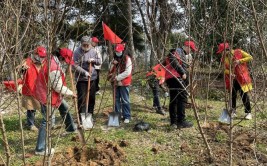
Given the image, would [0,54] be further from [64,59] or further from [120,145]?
[120,145]

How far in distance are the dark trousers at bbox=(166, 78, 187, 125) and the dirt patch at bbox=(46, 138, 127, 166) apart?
1.43 metres

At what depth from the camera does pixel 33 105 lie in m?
6.04

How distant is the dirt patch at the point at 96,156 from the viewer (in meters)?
4.71

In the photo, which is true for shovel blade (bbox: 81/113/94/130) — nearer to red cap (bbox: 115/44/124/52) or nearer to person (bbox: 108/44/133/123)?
person (bbox: 108/44/133/123)

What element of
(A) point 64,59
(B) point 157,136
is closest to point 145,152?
(B) point 157,136

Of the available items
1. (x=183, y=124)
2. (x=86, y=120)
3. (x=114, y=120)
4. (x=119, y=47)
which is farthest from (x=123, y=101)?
(x=183, y=124)

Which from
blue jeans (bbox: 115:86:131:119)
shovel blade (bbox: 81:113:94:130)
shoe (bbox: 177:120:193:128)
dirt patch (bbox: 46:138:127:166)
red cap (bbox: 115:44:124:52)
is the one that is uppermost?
red cap (bbox: 115:44:124:52)

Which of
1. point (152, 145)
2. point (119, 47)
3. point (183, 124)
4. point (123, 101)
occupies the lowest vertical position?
point (152, 145)

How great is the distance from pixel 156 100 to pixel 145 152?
101 inches

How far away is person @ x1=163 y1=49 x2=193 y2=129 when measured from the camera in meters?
5.98

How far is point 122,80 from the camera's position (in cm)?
652

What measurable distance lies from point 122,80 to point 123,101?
0.41 meters

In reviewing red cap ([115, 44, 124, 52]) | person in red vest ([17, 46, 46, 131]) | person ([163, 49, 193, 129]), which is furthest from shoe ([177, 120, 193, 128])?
person in red vest ([17, 46, 46, 131])

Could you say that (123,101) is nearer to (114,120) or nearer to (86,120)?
(114,120)
